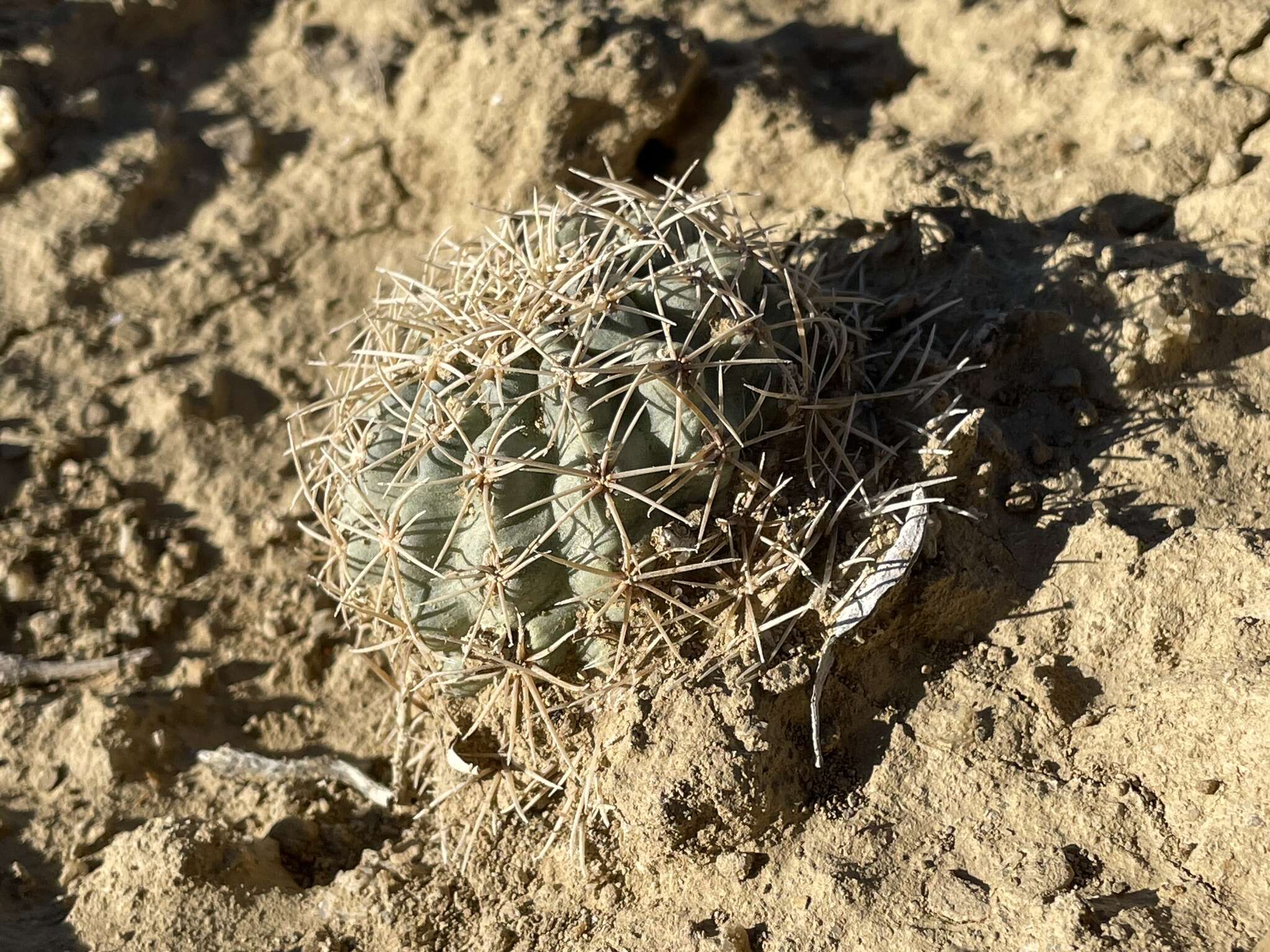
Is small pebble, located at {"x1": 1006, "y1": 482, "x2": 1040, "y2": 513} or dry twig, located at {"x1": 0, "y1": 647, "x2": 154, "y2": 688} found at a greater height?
small pebble, located at {"x1": 1006, "y1": 482, "x2": 1040, "y2": 513}

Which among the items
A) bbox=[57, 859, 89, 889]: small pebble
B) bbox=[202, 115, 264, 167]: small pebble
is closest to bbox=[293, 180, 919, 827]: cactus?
bbox=[57, 859, 89, 889]: small pebble

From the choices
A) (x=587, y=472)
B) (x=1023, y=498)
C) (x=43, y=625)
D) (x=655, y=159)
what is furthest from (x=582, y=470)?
(x=655, y=159)

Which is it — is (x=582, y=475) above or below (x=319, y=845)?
above

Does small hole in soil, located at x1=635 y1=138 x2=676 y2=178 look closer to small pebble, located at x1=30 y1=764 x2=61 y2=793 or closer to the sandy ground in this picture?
the sandy ground

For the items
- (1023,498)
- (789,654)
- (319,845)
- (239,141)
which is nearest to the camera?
(789,654)

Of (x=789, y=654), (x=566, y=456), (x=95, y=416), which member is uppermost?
(x=566, y=456)

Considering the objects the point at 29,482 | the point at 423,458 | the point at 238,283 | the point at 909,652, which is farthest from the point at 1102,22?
the point at 29,482

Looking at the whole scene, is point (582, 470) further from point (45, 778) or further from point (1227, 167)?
point (1227, 167)
